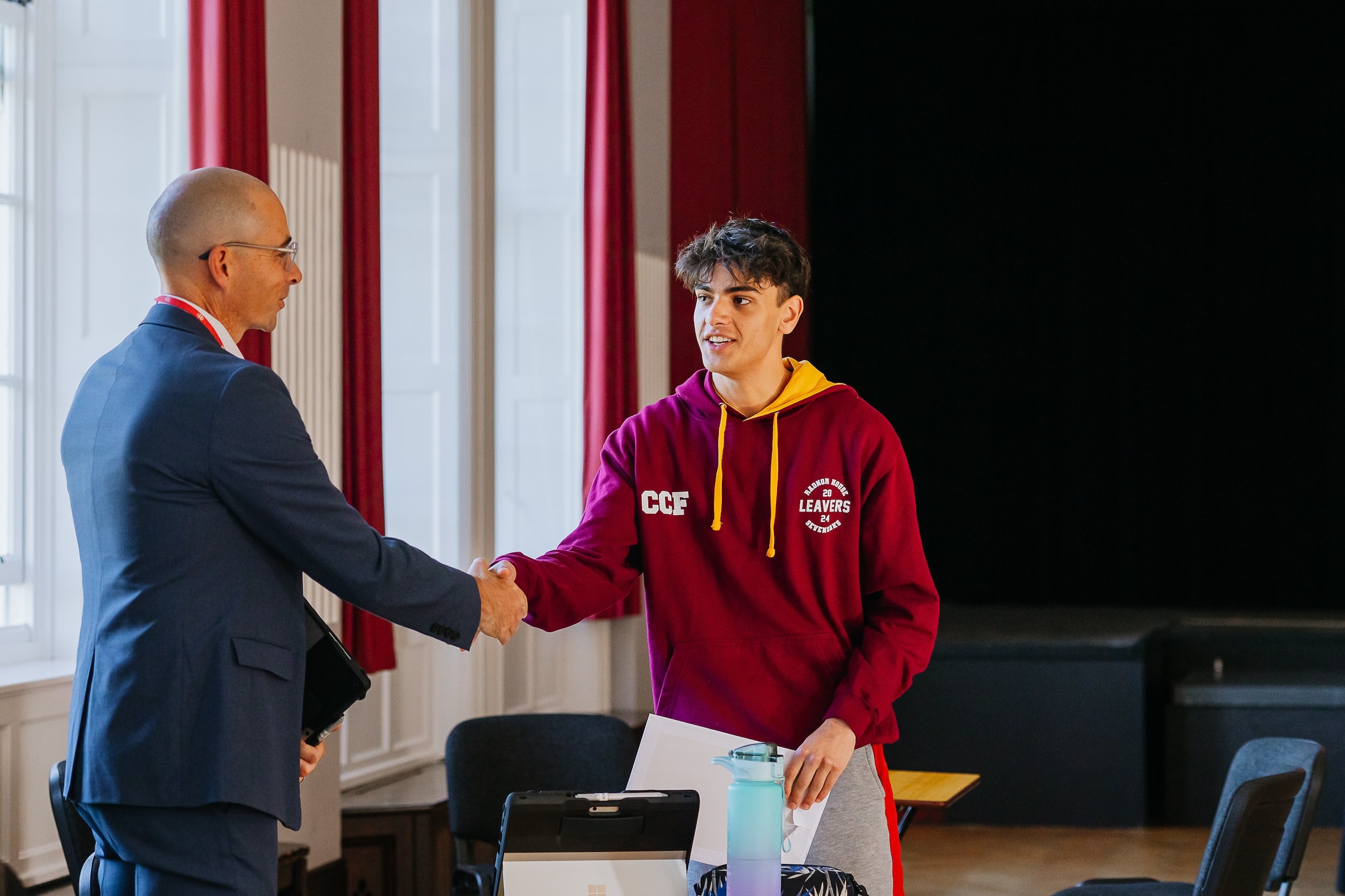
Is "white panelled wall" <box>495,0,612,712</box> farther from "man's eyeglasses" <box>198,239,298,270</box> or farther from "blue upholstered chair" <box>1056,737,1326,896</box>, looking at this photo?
"man's eyeglasses" <box>198,239,298,270</box>

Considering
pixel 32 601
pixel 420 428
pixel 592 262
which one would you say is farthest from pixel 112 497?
pixel 592 262

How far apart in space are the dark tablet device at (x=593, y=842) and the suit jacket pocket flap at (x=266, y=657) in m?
0.48

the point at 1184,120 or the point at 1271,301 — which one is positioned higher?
the point at 1184,120

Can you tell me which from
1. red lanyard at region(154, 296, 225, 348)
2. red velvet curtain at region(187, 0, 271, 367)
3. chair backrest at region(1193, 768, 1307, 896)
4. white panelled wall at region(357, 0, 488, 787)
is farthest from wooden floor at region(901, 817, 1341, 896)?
red lanyard at region(154, 296, 225, 348)

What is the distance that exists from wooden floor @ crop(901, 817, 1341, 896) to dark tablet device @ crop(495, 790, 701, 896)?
10.7ft

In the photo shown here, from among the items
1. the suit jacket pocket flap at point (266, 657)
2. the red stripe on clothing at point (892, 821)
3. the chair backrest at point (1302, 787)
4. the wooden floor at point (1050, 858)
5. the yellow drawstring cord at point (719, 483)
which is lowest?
the wooden floor at point (1050, 858)

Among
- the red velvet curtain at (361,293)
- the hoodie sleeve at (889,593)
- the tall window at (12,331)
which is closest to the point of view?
the hoodie sleeve at (889,593)

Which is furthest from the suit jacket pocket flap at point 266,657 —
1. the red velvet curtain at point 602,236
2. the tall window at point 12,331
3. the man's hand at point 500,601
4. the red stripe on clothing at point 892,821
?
the red velvet curtain at point 602,236

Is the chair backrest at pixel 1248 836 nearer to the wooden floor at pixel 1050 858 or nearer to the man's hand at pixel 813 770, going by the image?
the man's hand at pixel 813 770

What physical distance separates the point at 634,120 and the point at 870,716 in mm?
4186

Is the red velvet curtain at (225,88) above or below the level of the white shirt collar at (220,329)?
above

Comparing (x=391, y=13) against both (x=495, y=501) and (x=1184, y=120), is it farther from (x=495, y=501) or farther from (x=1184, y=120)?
(x=1184, y=120)

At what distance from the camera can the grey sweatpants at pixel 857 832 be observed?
1.94 meters

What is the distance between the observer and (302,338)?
3.63 meters
